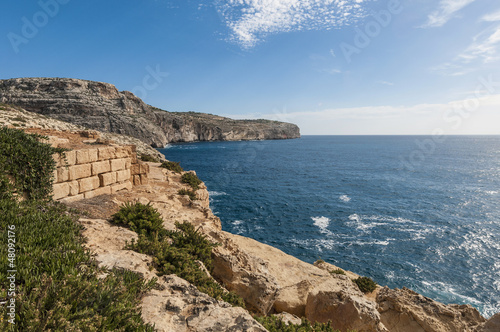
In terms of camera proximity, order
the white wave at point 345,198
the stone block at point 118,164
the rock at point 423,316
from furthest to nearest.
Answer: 1. the white wave at point 345,198
2. the stone block at point 118,164
3. the rock at point 423,316

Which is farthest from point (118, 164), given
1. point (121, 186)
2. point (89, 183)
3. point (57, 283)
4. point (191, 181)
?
point (57, 283)

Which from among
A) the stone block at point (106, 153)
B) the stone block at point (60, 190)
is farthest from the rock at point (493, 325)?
the stone block at point (106, 153)

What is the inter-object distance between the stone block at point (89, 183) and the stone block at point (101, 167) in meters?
0.32

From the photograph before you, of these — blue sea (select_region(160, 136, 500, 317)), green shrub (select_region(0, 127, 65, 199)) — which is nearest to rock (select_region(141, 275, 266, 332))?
green shrub (select_region(0, 127, 65, 199))

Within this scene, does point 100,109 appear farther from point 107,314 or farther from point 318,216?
point 107,314

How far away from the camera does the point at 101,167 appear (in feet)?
40.3

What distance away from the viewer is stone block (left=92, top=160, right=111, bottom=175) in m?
11.9

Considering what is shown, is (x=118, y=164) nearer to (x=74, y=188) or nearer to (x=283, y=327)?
(x=74, y=188)

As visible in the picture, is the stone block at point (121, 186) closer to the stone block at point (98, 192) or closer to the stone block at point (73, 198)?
the stone block at point (98, 192)

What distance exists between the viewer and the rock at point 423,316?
8.66 metres

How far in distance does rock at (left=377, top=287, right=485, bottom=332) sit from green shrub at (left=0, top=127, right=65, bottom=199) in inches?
586

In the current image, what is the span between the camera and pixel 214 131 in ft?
470

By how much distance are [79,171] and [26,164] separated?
90.6 inches

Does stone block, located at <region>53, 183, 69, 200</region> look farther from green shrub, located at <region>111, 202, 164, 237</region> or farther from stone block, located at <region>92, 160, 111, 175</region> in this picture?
green shrub, located at <region>111, 202, 164, 237</region>
